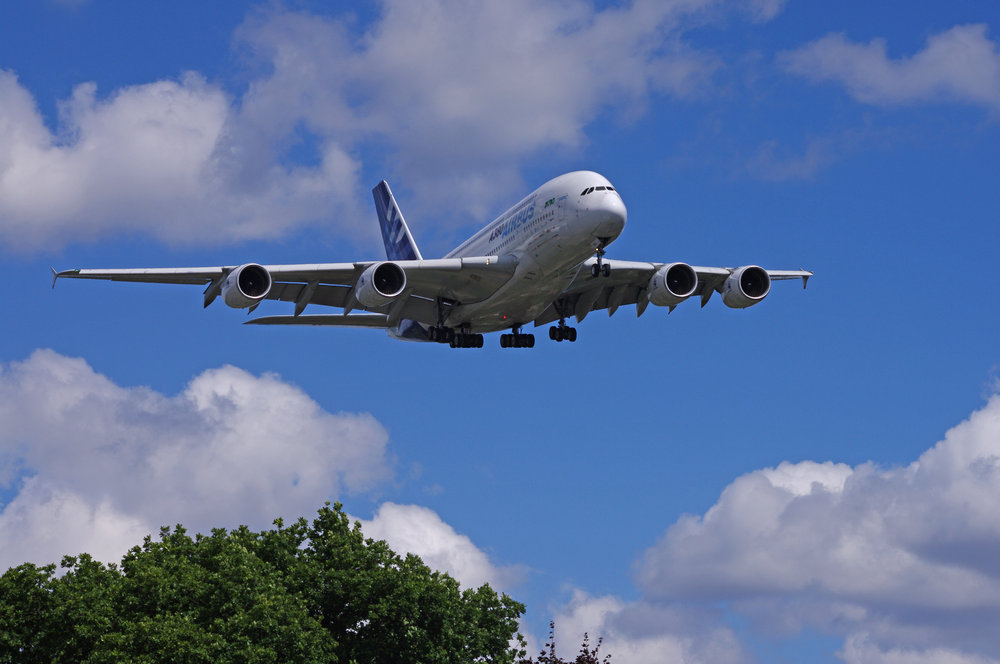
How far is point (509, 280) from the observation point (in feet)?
136

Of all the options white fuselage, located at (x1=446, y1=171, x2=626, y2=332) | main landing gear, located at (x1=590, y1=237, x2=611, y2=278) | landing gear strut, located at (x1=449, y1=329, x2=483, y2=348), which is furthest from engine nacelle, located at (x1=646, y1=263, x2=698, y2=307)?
landing gear strut, located at (x1=449, y1=329, x2=483, y2=348)

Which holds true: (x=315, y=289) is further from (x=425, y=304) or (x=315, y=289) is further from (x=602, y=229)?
(x=602, y=229)

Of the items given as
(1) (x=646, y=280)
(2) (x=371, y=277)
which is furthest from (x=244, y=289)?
(1) (x=646, y=280)

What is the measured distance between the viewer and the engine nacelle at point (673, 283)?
4238cm

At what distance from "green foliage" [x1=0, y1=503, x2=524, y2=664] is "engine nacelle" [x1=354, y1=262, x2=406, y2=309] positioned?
9.38 meters

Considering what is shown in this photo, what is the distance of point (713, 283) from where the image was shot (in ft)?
149

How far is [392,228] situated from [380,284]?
947 inches

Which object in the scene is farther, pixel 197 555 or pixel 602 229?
pixel 197 555

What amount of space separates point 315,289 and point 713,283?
15.2m

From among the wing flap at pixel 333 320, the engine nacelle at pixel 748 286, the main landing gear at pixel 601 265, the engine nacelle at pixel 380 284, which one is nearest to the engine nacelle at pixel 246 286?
the engine nacelle at pixel 380 284

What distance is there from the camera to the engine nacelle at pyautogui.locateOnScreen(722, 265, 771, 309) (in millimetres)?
43438

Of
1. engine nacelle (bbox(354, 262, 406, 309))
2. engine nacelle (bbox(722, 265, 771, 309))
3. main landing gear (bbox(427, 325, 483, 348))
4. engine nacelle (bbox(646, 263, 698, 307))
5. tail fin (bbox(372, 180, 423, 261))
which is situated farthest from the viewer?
tail fin (bbox(372, 180, 423, 261))

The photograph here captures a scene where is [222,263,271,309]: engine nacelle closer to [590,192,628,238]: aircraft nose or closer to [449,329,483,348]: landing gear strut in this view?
[449,329,483,348]: landing gear strut

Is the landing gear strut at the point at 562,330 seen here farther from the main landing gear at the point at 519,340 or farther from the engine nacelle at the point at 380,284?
the engine nacelle at the point at 380,284
